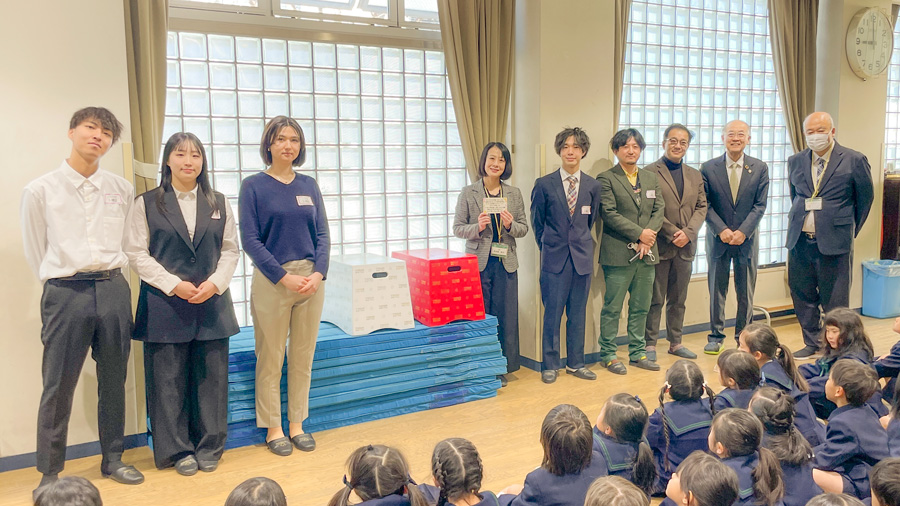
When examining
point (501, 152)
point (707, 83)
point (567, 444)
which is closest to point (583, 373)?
point (501, 152)

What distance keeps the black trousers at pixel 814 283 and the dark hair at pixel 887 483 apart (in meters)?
3.67

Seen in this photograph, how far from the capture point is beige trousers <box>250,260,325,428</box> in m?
3.45

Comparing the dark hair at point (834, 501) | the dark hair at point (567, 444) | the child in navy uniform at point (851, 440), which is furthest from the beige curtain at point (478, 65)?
the dark hair at point (834, 501)

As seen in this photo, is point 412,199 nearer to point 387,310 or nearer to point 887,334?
point 387,310

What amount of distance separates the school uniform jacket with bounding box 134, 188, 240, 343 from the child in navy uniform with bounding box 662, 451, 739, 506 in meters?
2.27

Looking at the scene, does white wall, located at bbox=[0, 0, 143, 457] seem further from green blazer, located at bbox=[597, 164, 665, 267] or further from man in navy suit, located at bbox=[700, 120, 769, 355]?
man in navy suit, located at bbox=[700, 120, 769, 355]

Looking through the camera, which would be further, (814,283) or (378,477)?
(814,283)

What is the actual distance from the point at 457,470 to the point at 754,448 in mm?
955

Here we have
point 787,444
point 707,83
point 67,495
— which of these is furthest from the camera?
point 707,83

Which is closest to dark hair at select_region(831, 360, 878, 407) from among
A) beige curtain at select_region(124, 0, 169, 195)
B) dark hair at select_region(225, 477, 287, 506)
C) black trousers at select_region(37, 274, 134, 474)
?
dark hair at select_region(225, 477, 287, 506)

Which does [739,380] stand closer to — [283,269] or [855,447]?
[855,447]

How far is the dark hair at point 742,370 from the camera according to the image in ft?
9.28

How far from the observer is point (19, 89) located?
127 inches

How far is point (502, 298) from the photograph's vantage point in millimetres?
4539
